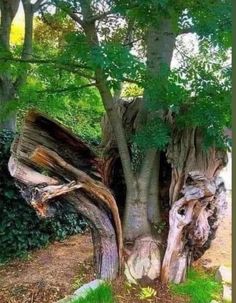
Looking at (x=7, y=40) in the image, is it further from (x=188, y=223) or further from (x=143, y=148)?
(x=188, y=223)

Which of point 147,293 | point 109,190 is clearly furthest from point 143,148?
point 147,293

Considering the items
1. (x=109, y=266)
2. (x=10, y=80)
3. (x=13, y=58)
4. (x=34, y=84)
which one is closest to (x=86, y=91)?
(x=34, y=84)

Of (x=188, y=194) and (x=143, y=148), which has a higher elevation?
(x=143, y=148)

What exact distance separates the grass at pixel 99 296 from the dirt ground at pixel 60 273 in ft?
0.14

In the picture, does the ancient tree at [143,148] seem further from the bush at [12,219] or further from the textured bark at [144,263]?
the bush at [12,219]

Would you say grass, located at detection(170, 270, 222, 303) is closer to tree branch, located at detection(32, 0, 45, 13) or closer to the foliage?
the foliage

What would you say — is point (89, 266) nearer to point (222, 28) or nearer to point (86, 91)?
point (86, 91)

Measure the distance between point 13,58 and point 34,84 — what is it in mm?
361

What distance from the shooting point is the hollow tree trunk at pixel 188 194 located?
1773mm

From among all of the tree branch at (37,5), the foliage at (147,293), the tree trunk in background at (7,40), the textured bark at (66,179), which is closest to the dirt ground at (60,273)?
the foliage at (147,293)

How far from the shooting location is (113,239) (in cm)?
183

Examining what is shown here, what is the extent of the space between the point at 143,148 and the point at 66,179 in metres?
0.34

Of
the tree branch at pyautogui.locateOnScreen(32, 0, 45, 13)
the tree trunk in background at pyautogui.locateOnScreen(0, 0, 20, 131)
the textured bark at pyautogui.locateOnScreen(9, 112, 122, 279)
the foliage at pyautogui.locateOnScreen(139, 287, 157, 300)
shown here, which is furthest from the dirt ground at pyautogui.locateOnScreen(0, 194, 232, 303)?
the tree branch at pyautogui.locateOnScreen(32, 0, 45, 13)

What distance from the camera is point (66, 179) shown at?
5.47ft
